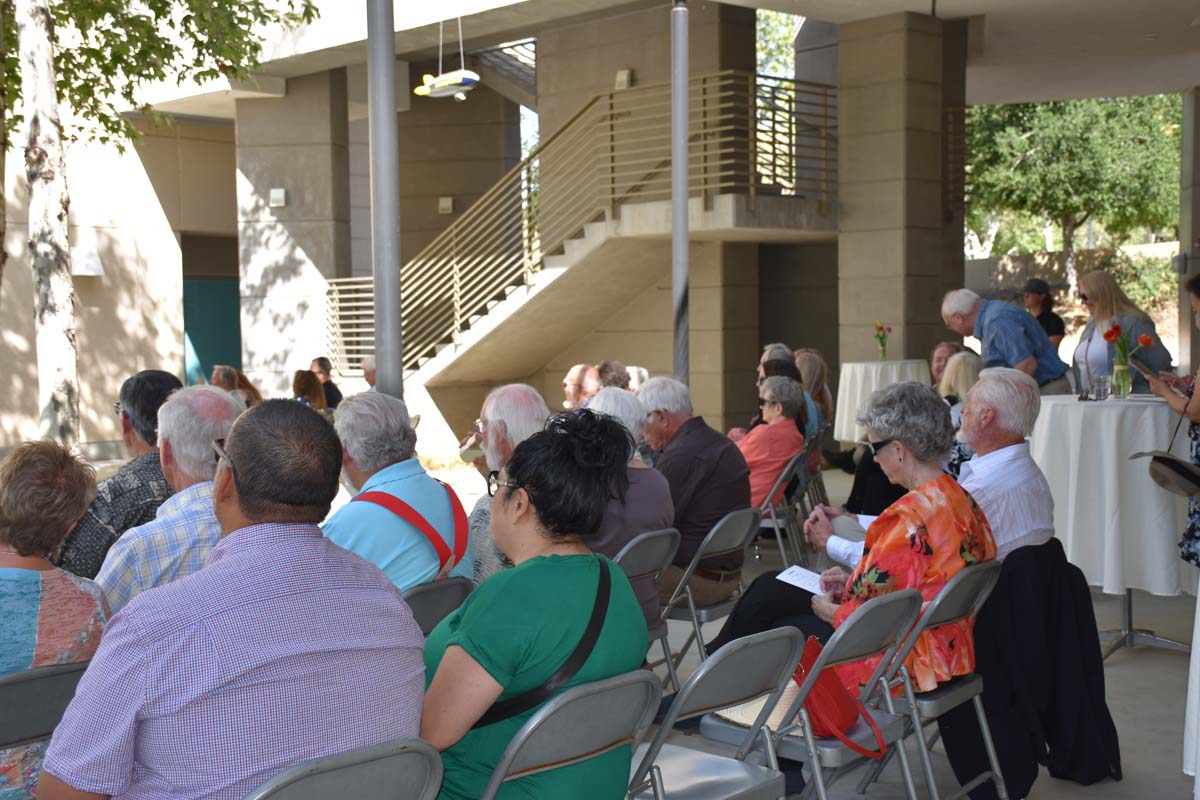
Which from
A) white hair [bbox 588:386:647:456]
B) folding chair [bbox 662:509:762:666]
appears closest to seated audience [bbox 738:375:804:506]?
white hair [bbox 588:386:647:456]

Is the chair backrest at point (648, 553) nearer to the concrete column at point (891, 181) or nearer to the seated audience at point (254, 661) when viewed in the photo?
the seated audience at point (254, 661)

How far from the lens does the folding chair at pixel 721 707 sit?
2490mm

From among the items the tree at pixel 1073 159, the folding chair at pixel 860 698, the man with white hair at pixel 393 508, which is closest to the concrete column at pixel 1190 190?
the tree at pixel 1073 159

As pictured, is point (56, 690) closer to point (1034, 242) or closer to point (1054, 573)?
point (1054, 573)

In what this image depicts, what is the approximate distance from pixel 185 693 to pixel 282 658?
0.48 feet

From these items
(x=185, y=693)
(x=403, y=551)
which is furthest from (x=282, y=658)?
(x=403, y=551)

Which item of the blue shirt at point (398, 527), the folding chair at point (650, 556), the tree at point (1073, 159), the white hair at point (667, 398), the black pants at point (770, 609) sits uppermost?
the tree at point (1073, 159)

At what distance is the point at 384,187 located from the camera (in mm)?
4766

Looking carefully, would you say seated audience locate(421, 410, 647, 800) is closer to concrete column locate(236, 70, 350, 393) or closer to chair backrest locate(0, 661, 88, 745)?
chair backrest locate(0, 661, 88, 745)

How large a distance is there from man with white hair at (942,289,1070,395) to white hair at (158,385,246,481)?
15.2ft

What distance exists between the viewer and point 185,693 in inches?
70.5

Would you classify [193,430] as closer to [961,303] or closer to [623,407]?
[623,407]

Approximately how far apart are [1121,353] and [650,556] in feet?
9.62

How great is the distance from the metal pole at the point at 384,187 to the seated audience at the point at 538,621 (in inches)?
95.6
